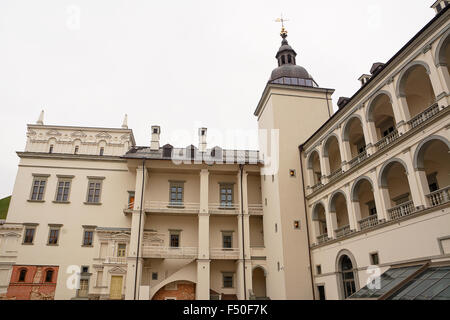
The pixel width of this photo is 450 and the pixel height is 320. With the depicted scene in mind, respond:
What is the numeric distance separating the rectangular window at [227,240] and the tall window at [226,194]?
9.33 feet

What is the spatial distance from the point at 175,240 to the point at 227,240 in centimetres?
464

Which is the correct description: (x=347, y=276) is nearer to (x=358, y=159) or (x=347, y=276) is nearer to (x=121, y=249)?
(x=358, y=159)

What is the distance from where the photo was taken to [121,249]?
2880 cm

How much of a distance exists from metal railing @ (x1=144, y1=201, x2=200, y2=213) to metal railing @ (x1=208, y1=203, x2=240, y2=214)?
1263 mm

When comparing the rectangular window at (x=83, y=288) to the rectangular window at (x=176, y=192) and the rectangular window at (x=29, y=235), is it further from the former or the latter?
the rectangular window at (x=176, y=192)

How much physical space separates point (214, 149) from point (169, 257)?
10.8 metres

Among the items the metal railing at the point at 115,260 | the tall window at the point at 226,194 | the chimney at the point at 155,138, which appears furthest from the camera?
the chimney at the point at 155,138

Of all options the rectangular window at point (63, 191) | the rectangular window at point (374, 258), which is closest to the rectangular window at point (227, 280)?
the rectangular window at point (374, 258)

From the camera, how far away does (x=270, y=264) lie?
89.5 feet

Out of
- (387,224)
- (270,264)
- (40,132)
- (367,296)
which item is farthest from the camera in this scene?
(40,132)

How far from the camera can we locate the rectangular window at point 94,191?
99.6 feet

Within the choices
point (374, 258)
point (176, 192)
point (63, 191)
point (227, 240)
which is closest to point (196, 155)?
point (176, 192)

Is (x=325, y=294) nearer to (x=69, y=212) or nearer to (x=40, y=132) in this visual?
(x=69, y=212)
